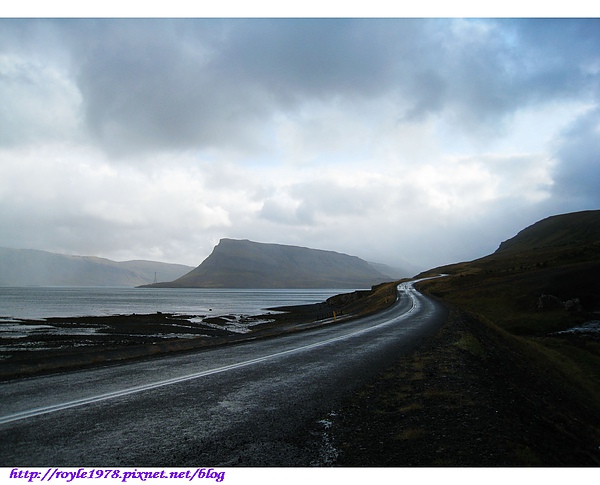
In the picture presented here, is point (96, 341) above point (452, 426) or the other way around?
the other way around

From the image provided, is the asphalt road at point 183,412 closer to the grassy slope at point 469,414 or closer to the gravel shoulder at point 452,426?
the gravel shoulder at point 452,426

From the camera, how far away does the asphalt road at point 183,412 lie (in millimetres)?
5344

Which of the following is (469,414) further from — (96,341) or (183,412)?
(96,341)

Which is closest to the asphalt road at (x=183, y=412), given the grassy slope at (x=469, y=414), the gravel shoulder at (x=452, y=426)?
the gravel shoulder at (x=452, y=426)

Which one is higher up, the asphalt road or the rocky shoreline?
the asphalt road

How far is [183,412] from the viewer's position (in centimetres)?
735

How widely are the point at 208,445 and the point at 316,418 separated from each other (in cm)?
A: 221

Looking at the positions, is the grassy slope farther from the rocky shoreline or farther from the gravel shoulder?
the rocky shoreline

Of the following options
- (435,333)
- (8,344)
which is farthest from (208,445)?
(8,344)

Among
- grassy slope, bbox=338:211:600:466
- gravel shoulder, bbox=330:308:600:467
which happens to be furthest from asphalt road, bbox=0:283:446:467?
grassy slope, bbox=338:211:600:466

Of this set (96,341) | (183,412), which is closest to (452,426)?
(183,412)

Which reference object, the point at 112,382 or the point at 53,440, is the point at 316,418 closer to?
the point at 53,440

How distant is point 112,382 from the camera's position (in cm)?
987

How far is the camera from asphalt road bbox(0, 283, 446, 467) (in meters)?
5.34
